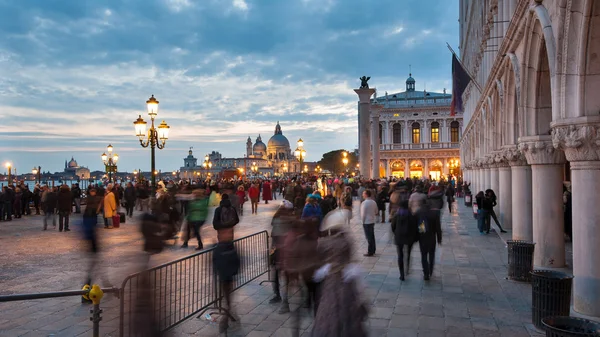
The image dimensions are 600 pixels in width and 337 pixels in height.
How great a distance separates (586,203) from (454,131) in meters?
62.2

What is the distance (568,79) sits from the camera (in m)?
7.00

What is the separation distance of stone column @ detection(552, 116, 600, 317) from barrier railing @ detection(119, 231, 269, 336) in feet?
16.5

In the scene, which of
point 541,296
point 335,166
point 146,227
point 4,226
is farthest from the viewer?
point 335,166

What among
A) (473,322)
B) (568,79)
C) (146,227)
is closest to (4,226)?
(146,227)

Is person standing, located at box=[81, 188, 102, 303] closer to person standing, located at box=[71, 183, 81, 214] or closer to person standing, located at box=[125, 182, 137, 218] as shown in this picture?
person standing, located at box=[125, 182, 137, 218]

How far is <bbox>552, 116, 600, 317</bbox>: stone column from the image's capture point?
6.63m

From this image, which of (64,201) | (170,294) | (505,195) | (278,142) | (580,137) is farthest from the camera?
(278,142)

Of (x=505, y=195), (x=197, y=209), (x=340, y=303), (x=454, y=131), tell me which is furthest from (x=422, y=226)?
(x=454, y=131)

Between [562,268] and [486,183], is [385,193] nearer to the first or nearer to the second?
[486,183]

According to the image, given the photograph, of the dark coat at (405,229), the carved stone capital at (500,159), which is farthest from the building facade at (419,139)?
the dark coat at (405,229)

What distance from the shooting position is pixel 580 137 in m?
6.66

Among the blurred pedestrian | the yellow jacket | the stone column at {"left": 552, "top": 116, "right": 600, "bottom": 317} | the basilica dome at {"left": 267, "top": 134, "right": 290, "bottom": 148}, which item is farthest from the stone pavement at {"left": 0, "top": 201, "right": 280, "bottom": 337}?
the basilica dome at {"left": 267, "top": 134, "right": 290, "bottom": 148}

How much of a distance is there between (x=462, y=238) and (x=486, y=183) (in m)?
8.32

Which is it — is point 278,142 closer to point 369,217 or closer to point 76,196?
point 76,196
